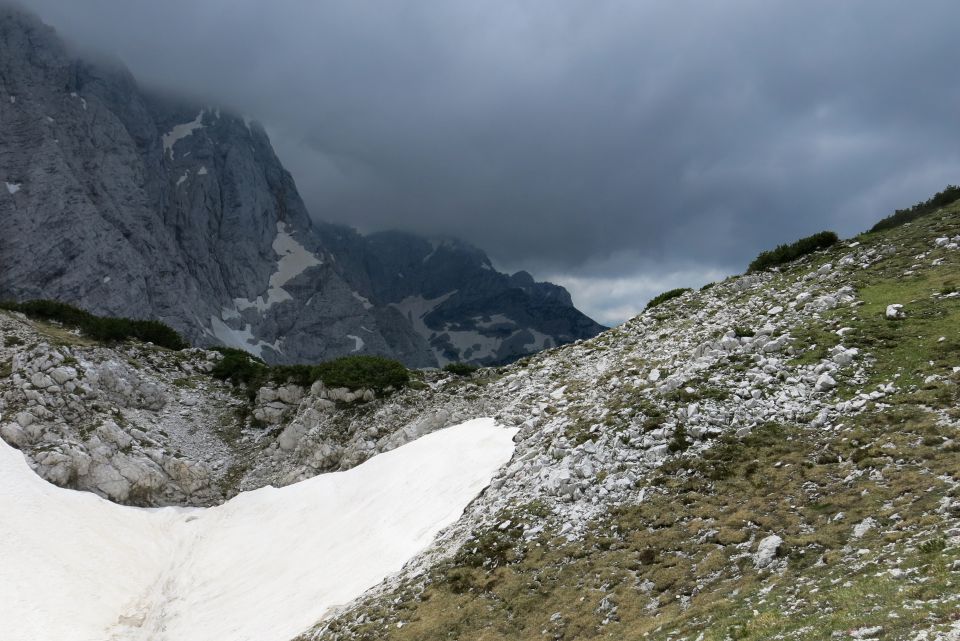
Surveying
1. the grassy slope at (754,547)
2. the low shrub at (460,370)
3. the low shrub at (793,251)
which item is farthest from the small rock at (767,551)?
the low shrub at (460,370)

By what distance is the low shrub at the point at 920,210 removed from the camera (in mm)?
35781

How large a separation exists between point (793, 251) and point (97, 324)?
188 ft

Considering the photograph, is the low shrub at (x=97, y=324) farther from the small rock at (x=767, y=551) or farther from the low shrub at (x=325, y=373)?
the small rock at (x=767, y=551)

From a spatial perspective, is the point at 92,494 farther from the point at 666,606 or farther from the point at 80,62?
the point at 80,62


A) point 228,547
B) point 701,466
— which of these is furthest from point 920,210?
point 228,547

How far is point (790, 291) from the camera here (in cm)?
3045

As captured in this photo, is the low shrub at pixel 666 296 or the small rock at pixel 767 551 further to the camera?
the low shrub at pixel 666 296

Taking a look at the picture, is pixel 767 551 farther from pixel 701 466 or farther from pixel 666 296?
pixel 666 296

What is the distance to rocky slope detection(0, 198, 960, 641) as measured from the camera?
11.4 m

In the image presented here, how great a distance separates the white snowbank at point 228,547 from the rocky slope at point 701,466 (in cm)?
200

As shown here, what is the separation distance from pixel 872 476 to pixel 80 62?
236m

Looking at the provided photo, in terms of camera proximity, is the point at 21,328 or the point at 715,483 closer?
the point at 715,483

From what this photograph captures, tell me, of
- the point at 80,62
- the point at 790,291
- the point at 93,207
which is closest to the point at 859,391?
the point at 790,291

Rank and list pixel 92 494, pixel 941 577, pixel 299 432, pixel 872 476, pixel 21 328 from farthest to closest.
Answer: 1. pixel 21 328
2. pixel 299 432
3. pixel 92 494
4. pixel 872 476
5. pixel 941 577
